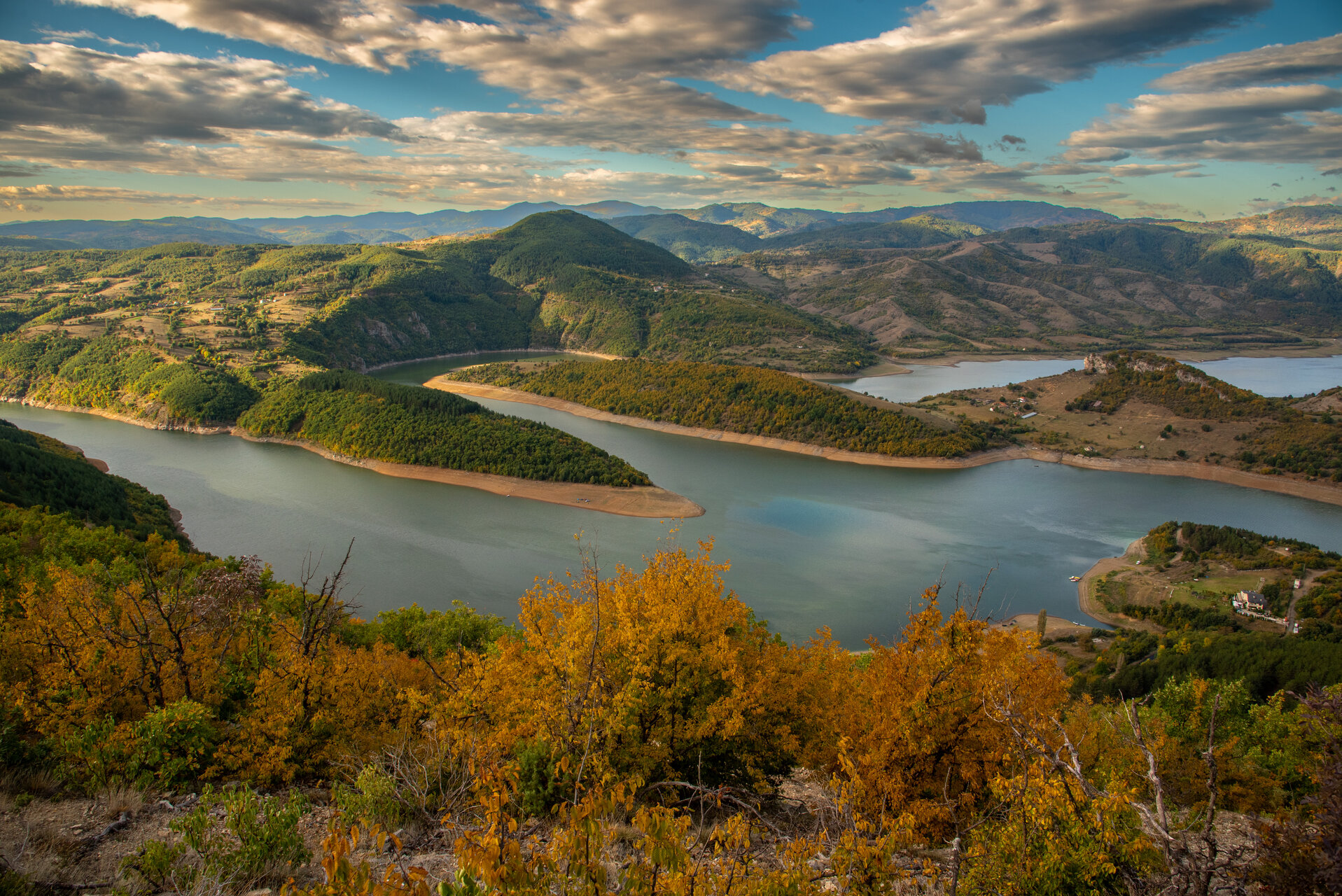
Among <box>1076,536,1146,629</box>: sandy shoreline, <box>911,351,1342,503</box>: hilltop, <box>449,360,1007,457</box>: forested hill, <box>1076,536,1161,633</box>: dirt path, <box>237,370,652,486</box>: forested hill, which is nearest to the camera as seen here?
<box>1076,536,1161,633</box>: dirt path

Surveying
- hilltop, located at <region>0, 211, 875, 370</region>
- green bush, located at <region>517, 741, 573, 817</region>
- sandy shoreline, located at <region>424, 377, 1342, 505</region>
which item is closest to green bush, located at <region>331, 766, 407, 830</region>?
green bush, located at <region>517, 741, 573, 817</region>

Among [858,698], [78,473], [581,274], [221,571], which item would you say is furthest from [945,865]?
[581,274]

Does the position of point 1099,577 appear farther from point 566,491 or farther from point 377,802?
point 377,802

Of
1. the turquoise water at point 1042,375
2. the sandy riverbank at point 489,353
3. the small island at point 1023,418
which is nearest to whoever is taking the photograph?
the small island at point 1023,418

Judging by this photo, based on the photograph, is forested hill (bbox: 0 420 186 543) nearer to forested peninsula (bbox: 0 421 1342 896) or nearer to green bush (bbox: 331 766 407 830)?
forested peninsula (bbox: 0 421 1342 896)

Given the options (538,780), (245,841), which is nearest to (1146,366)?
(538,780)

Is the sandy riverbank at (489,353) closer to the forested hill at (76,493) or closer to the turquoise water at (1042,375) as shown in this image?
the turquoise water at (1042,375)

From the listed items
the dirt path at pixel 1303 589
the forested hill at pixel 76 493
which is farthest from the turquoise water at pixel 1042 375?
the forested hill at pixel 76 493
